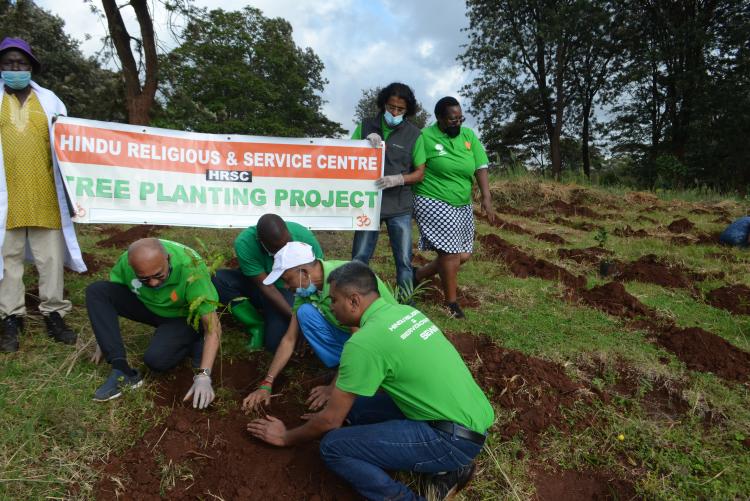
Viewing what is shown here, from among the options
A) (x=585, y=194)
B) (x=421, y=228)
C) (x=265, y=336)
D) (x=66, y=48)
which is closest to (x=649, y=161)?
(x=585, y=194)

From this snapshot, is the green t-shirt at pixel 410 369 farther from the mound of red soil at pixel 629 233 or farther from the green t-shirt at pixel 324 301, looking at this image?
the mound of red soil at pixel 629 233

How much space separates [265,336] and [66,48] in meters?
21.5

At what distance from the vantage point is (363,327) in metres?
2.08

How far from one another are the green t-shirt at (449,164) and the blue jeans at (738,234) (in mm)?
5703

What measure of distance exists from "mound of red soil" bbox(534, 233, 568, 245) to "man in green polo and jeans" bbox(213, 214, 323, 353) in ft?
18.0

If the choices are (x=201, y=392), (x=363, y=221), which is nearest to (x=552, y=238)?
(x=363, y=221)

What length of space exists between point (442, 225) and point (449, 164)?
0.51m

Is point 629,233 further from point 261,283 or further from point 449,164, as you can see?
point 261,283

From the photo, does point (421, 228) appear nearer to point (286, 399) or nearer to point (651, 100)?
point (286, 399)

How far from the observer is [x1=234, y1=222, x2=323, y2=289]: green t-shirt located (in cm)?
338

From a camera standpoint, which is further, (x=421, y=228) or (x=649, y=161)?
(x=649, y=161)

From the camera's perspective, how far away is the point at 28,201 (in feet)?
10.9

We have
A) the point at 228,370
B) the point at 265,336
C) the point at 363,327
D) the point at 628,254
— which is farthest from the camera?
the point at 628,254

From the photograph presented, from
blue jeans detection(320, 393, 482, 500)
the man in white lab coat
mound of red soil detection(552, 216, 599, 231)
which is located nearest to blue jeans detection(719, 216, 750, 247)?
mound of red soil detection(552, 216, 599, 231)
